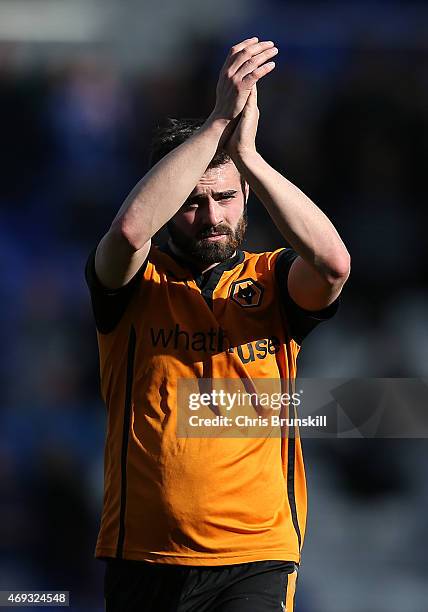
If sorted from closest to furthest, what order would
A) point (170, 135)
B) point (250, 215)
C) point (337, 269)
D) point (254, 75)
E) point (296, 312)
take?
point (254, 75) < point (337, 269) < point (296, 312) < point (170, 135) < point (250, 215)

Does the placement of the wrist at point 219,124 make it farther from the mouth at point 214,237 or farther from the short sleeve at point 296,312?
the short sleeve at point 296,312

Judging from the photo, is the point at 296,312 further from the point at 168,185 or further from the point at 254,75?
the point at 254,75

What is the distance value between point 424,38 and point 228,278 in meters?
2.76

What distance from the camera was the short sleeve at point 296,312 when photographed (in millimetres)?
2387

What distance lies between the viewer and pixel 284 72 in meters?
4.78

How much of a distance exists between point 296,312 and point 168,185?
1.55ft

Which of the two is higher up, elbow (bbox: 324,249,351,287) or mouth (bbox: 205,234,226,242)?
mouth (bbox: 205,234,226,242)

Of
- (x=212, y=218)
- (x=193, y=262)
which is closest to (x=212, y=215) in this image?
(x=212, y=218)

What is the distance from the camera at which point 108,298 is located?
7.77 feet

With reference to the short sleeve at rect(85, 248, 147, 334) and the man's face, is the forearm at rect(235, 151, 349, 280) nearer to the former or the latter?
the man's face

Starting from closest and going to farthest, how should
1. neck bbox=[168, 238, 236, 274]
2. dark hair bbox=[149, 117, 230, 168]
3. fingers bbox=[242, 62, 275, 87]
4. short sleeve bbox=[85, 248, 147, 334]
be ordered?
fingers bbox=[242, 62, 275, 87] < short sleeve bbox=[85, 248, 147, 334] < neck bbox=[168, 238, 236, 274] < dark hair bbox=[149, 117, 230, 168]

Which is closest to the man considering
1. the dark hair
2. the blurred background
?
the dark hair

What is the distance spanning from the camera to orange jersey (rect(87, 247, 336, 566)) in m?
2.23

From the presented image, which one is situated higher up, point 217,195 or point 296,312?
point 217,195
